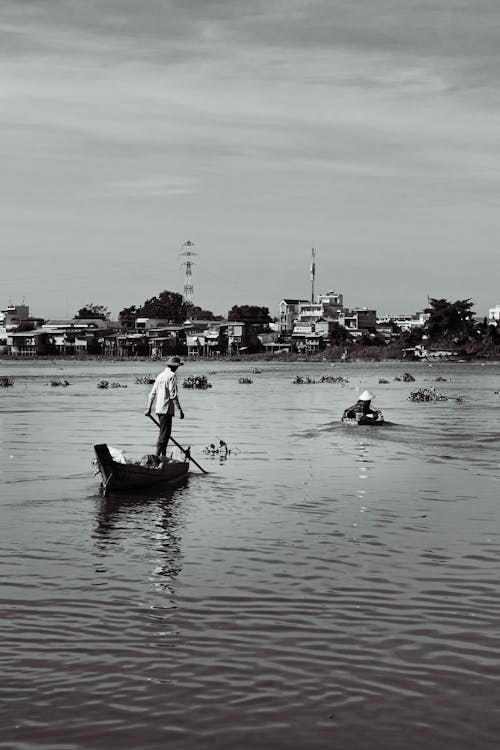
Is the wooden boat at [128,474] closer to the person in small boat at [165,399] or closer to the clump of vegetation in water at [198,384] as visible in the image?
the person in small boat at [165,399]

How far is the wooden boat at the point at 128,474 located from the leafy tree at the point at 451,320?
14520 cm

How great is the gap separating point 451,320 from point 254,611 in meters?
155

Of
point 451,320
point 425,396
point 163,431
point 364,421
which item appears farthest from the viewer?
point 451,320

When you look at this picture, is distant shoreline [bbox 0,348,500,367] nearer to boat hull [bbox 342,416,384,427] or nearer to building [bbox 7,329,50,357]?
building [bbox 7,329,50,357]

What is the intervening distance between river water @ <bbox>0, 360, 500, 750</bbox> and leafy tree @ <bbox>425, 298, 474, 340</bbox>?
14285 cm

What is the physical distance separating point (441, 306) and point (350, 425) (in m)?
134

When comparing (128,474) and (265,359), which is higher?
Answer: (265,359)

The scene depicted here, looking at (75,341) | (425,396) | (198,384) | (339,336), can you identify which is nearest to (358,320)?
(339,336)

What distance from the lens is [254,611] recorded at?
9.06 m

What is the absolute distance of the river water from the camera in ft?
21.6

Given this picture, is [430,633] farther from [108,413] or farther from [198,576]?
[108,413]

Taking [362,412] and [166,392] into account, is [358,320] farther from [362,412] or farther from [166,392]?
[166,392]

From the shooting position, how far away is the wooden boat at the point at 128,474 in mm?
15914

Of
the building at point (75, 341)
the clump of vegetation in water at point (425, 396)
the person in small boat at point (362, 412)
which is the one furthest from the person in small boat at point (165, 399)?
the building at point (75, 341)
